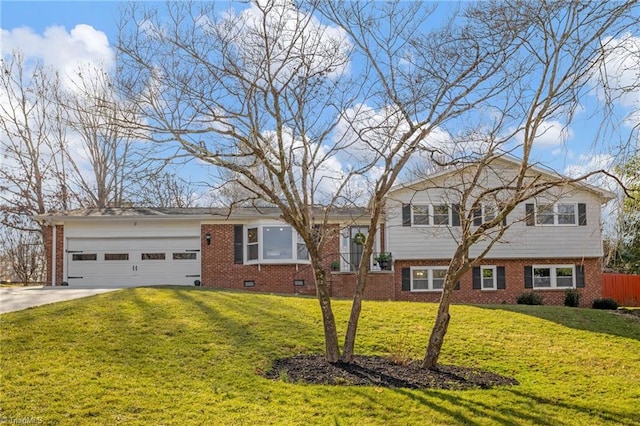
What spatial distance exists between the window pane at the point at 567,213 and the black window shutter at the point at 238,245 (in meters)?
12.0

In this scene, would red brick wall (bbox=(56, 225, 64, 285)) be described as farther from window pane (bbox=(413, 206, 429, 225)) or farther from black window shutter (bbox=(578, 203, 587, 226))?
black window shutter (bbox=(578, 203, 587, 226))

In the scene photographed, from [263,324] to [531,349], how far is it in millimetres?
5141

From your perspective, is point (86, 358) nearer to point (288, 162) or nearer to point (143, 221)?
point (288, 162)

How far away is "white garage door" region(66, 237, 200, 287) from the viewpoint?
20391 millimetres

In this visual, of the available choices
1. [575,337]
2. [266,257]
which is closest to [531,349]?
[575,337]

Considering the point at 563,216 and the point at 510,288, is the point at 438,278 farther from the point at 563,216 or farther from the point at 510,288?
the point at 563,216

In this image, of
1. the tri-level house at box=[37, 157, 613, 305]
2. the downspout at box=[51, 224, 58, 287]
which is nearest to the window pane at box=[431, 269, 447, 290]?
the tri-level house at box=[37, 157, 613, 305]

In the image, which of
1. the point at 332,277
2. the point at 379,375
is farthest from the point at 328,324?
the point at 332,277

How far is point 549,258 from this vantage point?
2144 centimetres

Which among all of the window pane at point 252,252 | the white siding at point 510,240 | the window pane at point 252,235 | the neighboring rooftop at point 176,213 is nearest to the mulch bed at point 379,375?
the neighboring rooftop at point 176,213

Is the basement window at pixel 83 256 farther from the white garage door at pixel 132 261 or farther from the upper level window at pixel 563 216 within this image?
the upper level window at pixel 563 216

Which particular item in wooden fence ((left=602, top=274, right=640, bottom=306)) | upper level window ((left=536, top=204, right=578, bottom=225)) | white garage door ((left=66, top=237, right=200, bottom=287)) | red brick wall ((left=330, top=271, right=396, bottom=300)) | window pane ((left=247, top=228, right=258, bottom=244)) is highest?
upper level window ((left=536, top=204, right=578, bottom=225))

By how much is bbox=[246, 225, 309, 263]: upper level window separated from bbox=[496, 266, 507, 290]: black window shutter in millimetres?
7313

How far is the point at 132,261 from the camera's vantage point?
67.4 feet
